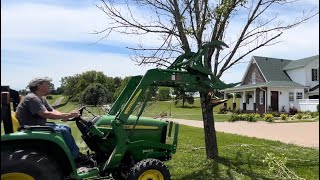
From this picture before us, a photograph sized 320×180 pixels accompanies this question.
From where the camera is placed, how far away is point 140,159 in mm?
6227

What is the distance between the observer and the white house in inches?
1430

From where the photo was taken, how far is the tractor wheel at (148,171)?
5652 millimetres

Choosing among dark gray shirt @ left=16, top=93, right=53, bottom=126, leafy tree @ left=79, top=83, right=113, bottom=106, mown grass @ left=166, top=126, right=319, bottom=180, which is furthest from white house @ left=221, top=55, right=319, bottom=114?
dark gray shirt @ left=16, top=93, right=53, bottom=126

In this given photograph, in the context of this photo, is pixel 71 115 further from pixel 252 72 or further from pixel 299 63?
pixel 252 72

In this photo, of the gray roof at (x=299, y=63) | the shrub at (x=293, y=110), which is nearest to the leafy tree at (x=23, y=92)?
the shrub at (x=293, y=110)

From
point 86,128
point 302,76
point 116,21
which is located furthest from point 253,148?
point 302,76

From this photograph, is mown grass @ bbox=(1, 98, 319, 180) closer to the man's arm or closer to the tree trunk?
the tree trunk

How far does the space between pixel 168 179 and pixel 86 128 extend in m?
1.39

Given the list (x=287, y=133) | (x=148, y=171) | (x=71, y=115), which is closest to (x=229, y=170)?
(x=148, y=171)

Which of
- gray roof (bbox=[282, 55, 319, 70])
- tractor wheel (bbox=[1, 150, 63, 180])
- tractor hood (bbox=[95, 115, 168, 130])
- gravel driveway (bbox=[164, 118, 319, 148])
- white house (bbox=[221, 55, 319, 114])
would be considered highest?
gray roof (bbox=[282, 55, 319, 70])

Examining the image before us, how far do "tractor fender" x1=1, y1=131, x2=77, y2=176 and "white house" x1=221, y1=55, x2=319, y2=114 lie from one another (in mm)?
30735

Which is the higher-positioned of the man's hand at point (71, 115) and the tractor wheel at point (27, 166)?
the man's hand at point (71, 115)

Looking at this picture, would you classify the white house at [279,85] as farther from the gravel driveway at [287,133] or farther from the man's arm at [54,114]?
the man's arm at [54,114]

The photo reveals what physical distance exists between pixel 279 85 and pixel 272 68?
348 centimetres
